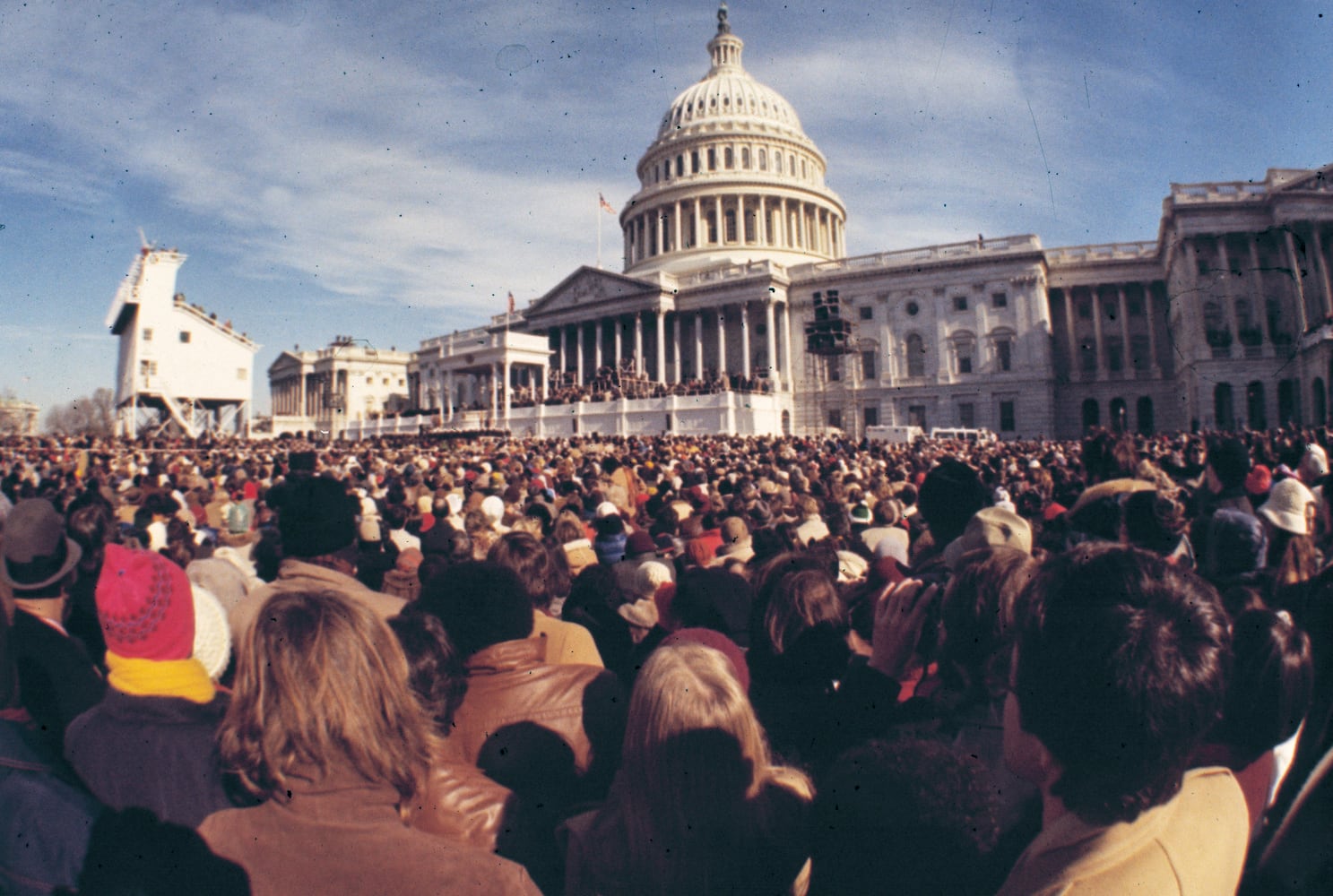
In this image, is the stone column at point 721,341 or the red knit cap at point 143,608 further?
the stone column at point 721,341

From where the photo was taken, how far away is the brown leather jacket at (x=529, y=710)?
3262mm

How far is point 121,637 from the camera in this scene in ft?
9.15

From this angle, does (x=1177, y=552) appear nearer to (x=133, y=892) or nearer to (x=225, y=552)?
(x=133, y=892)

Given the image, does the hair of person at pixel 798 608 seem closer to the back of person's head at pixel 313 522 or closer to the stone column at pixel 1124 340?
the back of person's head at pixel 313 522

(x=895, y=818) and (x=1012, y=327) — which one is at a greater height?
(x=1012, y=327)

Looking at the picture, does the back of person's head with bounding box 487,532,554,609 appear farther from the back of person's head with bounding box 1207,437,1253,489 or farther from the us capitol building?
the us capitol building

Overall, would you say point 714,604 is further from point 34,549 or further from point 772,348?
point 772,348

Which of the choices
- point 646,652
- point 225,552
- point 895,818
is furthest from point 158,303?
point 895,818

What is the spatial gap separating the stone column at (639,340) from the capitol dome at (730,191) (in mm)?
7659

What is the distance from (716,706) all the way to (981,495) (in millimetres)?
3683

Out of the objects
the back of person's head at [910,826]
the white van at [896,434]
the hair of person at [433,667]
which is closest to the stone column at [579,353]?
the white van at [896,434]

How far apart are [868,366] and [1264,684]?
200 ft

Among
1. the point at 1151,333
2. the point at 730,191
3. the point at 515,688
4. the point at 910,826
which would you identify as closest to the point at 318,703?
the point at 515,688

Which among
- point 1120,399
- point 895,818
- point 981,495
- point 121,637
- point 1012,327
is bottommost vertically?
point 895,818
